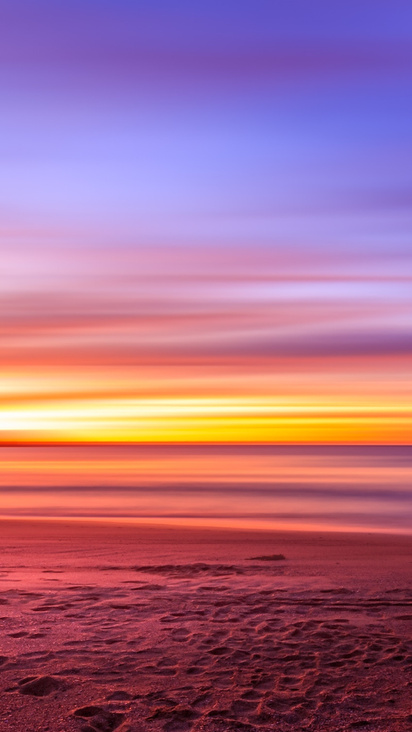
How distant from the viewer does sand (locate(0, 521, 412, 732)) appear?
505 cm

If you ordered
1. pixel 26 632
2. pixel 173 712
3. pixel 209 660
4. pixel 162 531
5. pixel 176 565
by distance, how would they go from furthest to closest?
pixel 162 531 < pixel 176 565 < pixel 26 632 < pixel 209 660 < pixel 173 712

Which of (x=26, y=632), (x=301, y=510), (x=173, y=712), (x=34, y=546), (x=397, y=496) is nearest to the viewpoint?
(x=173, y=712)

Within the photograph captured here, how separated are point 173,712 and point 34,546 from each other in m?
8.77

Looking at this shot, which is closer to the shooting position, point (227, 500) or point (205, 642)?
point (205, 642)

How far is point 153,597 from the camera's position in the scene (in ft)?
28.4

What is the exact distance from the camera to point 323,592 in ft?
29.2

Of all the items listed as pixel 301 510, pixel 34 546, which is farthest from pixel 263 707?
pixel 301 510

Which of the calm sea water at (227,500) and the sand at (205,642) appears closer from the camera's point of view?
the sand at (205,642)

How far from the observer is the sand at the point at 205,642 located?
5.05 meters

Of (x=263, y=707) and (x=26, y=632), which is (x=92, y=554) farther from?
(x=263, y=707)

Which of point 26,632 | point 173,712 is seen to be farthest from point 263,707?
point 26,632

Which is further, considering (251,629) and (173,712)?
(251,629)

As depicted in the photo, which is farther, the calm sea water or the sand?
the calm sea water

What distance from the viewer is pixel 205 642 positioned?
22.0 feet
